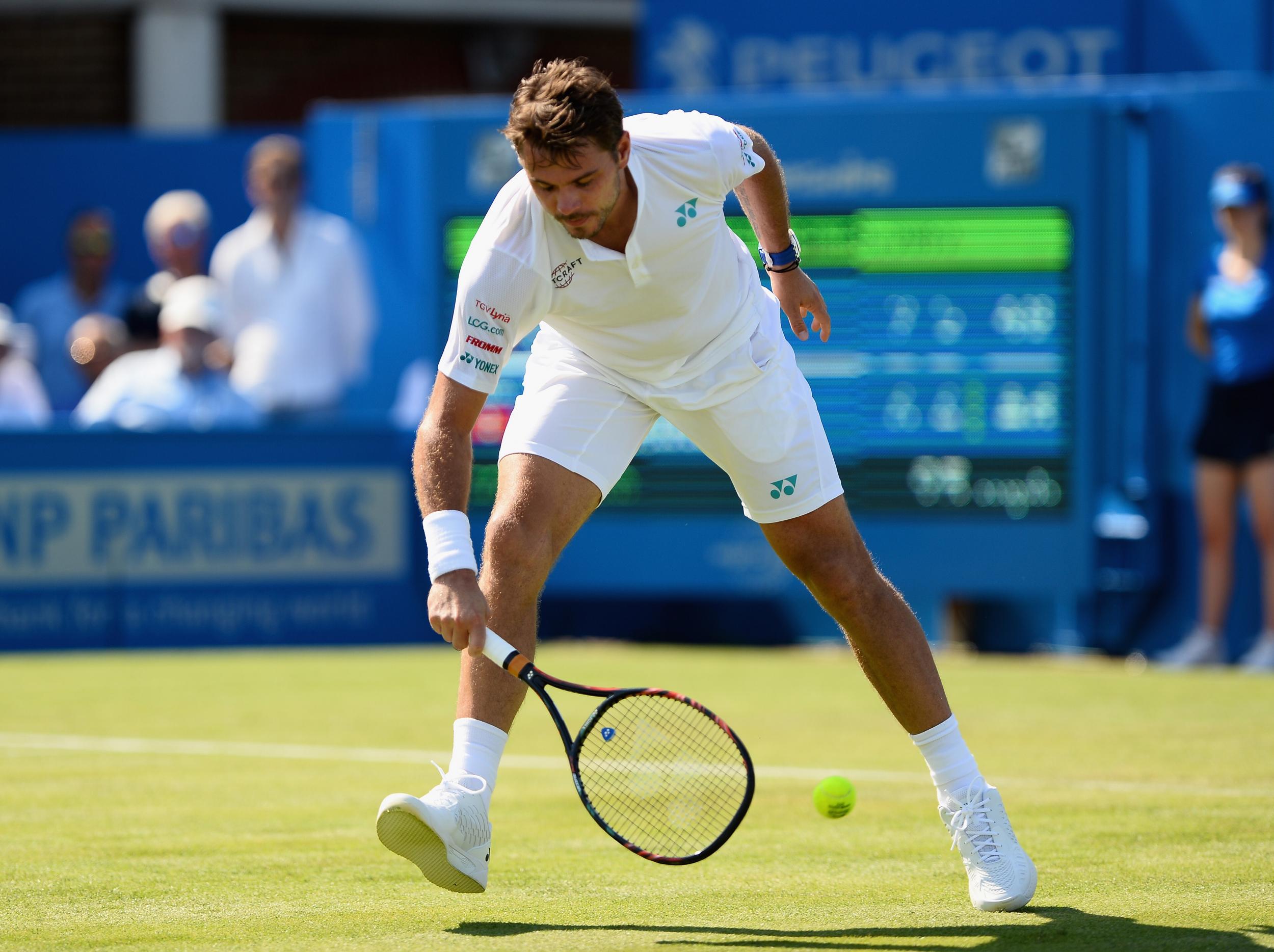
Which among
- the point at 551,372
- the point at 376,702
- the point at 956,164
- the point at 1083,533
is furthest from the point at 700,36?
the point at 551,372

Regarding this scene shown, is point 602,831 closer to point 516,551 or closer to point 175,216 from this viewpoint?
point 516,551

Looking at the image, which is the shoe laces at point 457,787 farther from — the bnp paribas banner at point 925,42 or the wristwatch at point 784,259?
the bnp paribas banner at point 925,42

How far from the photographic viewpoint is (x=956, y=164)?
437 inches

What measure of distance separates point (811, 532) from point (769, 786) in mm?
1843

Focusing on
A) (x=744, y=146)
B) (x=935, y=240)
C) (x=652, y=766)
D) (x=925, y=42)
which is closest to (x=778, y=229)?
(x=744, y=146)

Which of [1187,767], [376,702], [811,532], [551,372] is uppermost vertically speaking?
[551,372]

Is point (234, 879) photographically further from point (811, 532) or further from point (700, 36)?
point (700, 36)

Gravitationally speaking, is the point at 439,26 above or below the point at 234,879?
above

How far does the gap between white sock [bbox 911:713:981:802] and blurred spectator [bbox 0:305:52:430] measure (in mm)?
8191

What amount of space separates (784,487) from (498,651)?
2.72ft

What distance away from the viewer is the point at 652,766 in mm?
4691

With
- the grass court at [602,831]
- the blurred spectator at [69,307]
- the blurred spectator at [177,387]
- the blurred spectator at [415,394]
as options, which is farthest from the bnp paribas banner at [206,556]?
the blurred spectator at [69,307]

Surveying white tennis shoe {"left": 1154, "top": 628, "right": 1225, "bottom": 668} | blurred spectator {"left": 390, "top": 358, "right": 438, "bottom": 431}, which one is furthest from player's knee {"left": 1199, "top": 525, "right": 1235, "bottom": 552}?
blurred spectator {"left": 390, "top": 358, "right": 438, "bottom": 431}

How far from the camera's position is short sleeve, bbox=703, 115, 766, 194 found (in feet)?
16.0
